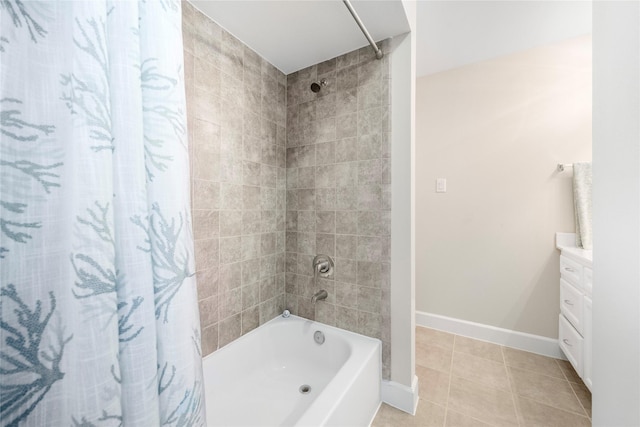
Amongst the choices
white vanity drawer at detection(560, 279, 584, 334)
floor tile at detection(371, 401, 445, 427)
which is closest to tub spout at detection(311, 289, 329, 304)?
floor tile at detection(371, 401, 445, 427)

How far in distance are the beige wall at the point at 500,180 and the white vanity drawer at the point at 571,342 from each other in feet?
0.52

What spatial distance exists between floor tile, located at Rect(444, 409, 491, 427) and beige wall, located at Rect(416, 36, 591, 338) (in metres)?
0.99

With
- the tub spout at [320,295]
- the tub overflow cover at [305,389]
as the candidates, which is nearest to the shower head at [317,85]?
the tub spout at [320,295]

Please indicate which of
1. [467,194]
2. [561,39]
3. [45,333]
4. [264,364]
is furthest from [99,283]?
[561,39]

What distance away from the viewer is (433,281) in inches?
92.4

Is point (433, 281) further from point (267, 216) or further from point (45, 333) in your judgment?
point (45, 333)

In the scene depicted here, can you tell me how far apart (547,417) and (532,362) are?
56 centimetres

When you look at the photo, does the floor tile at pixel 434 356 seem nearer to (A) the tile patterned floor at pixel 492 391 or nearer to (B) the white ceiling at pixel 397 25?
(A) the tile patterned floor at pixel 492 391

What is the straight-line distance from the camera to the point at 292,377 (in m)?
1.57

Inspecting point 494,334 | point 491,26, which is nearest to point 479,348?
point 494,334

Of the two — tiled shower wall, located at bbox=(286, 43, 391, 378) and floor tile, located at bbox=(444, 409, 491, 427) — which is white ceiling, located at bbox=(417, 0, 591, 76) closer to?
tiled shower wall, located at bbox=(286, 43, 391, 378)

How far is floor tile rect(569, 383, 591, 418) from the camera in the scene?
55.8 inches

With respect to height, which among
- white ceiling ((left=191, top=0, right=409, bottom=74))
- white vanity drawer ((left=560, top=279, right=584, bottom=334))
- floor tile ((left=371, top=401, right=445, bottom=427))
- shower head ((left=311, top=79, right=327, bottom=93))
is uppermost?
white ceiling ((left=191, top=0, right=409, bottom=74))

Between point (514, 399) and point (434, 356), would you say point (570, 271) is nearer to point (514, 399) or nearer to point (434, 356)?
point (514, 399)
